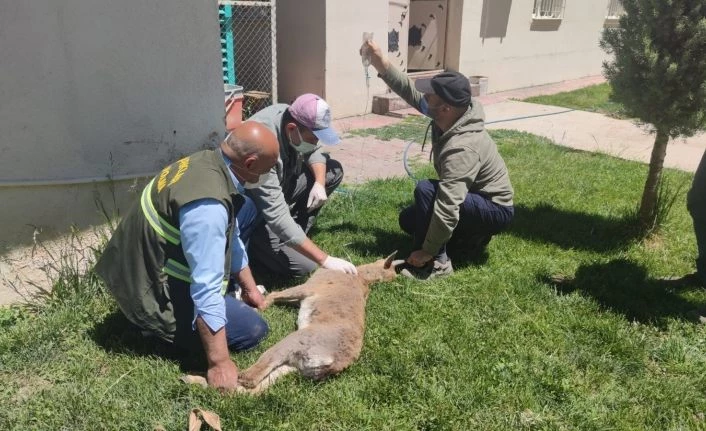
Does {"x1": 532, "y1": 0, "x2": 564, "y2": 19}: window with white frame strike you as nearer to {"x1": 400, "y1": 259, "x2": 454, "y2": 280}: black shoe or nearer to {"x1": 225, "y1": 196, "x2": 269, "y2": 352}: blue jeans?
{"x1": 400, "y1": 259, "x2": 454, "y2": 280}: black shoe

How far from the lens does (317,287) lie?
358 cm

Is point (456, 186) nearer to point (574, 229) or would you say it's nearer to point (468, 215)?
point (468, 215)

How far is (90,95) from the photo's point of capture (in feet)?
14.0

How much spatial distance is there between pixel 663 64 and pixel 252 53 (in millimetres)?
6724

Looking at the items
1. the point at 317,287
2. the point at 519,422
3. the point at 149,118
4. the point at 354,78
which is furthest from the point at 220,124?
the point at 354,78

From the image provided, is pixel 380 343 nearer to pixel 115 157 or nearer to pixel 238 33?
pixel 115 157

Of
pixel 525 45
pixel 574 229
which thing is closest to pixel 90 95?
pixel 574 229

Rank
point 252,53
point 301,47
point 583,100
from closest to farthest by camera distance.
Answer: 1. point 252,53
2. point 301,47
3. point 583,100

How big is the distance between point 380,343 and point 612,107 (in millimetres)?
10023

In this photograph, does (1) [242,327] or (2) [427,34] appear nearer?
(1) [242,327]

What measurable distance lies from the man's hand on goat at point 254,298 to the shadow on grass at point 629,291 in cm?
200

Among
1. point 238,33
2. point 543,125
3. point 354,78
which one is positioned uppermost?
point 238,33

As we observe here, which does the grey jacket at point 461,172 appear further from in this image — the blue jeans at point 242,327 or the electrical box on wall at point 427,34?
the electrical box on wall at point 427,34

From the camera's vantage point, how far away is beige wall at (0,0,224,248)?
13.2ft
